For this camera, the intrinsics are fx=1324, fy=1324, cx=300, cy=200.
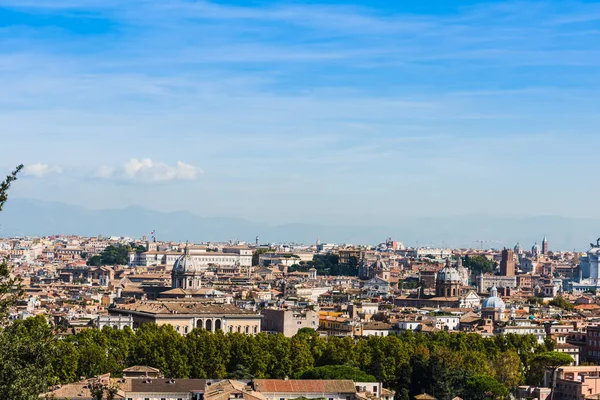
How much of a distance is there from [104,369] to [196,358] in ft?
13.6

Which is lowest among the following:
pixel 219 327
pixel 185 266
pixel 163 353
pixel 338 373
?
pixel 338 373

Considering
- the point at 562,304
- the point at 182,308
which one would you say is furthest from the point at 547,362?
the point at 562,304

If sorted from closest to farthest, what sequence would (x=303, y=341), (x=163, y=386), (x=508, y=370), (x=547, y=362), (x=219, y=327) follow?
(x=163, y=386) < (x=508, y=370) < (x=303, y=341) < (x=547, y=362) < (x=219, y=327)

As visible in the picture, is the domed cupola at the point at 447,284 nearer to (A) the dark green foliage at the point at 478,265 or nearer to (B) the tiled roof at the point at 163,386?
(A) the dark green foliage at the point at 478,265

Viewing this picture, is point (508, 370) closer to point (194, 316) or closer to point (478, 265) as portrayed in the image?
point (194, 316)

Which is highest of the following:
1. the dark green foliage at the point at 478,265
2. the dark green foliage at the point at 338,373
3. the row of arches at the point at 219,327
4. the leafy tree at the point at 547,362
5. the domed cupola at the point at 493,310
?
the dark green foliage at the point at 478,265

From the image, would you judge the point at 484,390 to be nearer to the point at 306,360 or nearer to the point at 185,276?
the point at 306,360

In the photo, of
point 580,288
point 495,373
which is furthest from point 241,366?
point 580,288

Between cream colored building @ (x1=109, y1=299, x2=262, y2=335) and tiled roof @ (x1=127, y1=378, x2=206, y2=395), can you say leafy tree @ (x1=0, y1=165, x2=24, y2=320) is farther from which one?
cream colored building @ (x1=109, y1=299, x2=262, y2=335)

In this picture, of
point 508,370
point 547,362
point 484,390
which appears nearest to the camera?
point 484,390

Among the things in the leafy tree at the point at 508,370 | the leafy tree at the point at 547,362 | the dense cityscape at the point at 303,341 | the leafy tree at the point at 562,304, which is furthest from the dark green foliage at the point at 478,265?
the leafy tree at the point at 508,370

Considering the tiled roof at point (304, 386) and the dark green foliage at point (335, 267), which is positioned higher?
the dark green foliage at point (335, 267)

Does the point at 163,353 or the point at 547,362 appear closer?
the point at 163,353

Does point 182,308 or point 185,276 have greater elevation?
point 185,276
